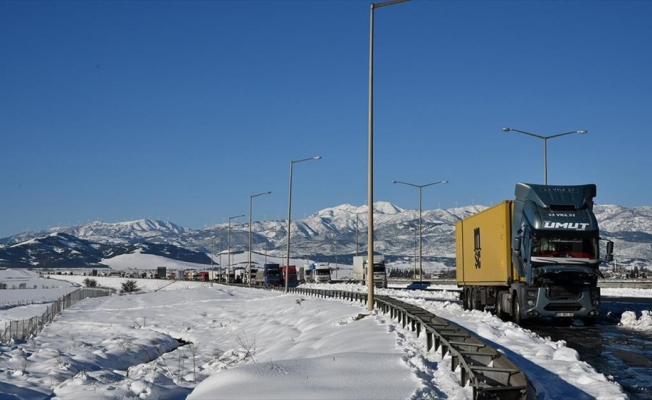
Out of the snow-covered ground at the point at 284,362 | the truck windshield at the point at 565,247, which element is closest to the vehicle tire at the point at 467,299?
the snow-covered ground at the point at 284,362

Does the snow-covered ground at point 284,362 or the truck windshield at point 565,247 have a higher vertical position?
the truck windshield at point 565,247

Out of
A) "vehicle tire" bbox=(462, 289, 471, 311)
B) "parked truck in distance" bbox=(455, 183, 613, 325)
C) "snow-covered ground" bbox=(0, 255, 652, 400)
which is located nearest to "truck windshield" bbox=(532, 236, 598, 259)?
"parked truck in distance" bbox=(455, 183, 613, 325)

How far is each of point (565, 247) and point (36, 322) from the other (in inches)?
→ 1295

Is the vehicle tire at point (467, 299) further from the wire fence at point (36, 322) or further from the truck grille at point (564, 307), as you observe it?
the wire fence at point (36, 322)

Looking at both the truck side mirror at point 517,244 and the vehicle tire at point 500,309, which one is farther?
the vehicle tire at point 500,309

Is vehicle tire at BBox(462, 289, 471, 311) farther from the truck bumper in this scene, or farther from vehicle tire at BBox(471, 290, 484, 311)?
the truck bumper

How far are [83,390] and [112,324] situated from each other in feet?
104

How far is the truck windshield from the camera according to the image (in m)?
23.4

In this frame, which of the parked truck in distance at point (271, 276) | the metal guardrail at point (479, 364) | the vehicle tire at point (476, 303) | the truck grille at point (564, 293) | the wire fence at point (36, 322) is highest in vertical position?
the parked truck in distance at point (271, 276)

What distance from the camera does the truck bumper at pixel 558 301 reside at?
23.6 metres

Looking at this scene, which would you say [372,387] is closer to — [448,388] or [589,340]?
[448,388]

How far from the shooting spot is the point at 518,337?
726 inches

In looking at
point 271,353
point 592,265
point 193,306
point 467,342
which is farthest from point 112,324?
point 467,342

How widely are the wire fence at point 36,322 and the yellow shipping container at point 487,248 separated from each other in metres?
18.9
